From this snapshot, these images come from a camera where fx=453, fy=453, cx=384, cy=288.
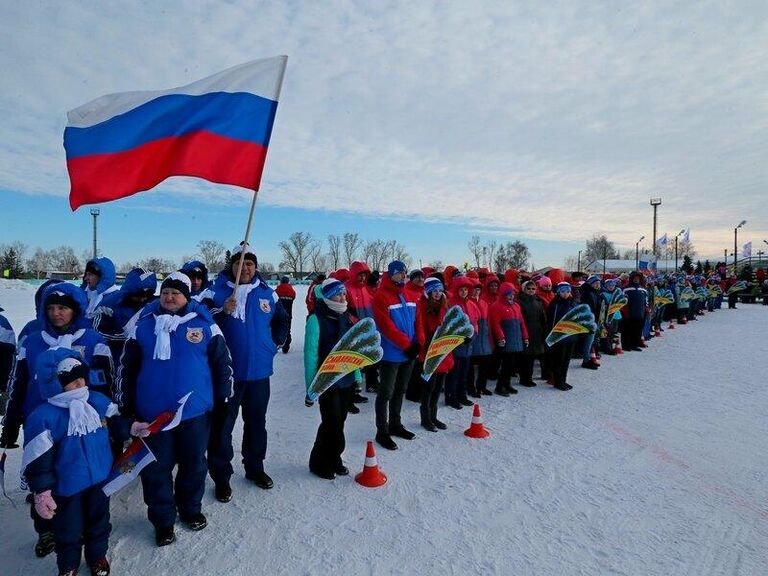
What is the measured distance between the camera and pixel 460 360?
675 cm

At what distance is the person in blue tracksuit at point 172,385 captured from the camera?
10.5 ft

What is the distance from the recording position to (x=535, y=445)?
5.14m

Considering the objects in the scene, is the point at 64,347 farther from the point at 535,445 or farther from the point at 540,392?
Result: the point at 540,392

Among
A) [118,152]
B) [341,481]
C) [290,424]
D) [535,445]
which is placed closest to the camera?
[118,152]

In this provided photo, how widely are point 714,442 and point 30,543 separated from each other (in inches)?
261

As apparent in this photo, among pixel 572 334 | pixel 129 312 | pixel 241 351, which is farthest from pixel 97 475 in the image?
pixel 572 334

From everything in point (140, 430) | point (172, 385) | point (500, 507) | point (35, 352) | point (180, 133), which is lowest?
point (500, 507)

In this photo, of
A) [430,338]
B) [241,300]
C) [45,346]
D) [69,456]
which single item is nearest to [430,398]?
[430,338]

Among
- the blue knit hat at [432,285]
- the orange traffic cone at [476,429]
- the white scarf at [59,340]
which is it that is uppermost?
the blue knit hat at [432,285]

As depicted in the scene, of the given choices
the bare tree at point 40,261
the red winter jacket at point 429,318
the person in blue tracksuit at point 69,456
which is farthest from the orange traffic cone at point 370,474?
the bare tree at point 40,261

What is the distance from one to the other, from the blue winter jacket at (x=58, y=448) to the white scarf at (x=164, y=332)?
439 millimetres

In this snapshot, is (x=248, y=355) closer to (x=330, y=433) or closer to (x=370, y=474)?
(x=330, y=433)

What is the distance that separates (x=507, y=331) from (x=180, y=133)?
5.83m

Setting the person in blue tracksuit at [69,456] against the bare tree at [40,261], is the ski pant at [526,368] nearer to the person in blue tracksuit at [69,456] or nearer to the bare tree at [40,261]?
the person in blue tracksuit at [69,456]
